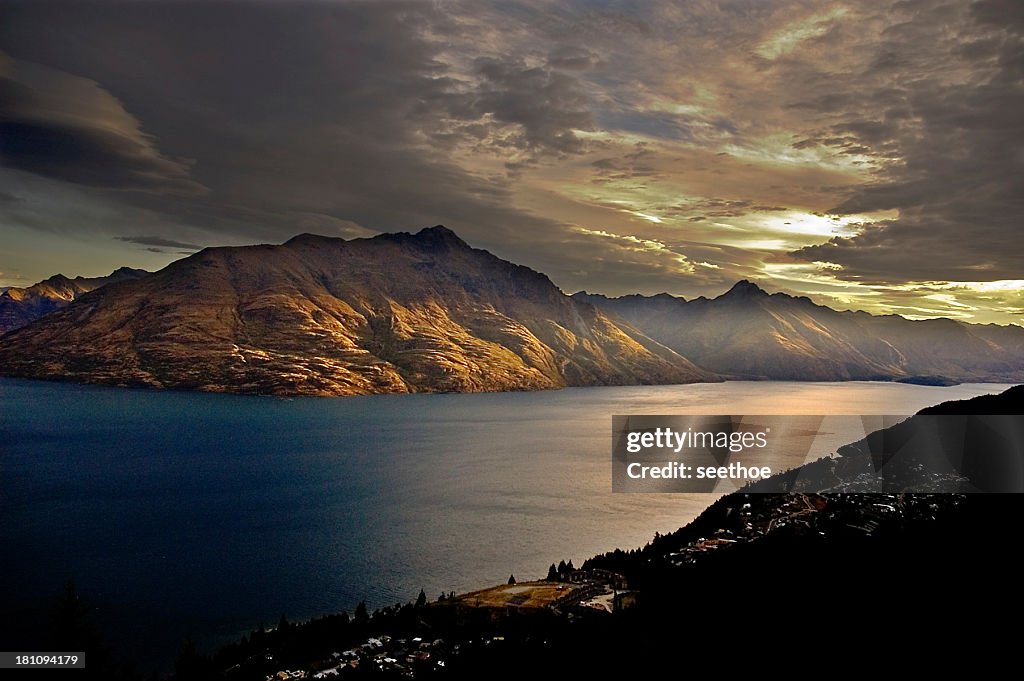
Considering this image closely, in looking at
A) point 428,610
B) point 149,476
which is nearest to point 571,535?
point 428,610

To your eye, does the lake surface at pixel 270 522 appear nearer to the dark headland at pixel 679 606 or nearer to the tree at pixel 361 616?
the tree at pixel 361 616

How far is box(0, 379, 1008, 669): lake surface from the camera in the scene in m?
73.3

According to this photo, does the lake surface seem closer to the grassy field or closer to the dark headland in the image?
the grassy field

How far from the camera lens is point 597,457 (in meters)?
174

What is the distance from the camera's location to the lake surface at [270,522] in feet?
241

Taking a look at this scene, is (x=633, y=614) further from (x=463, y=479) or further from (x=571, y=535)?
(x=463, y=479)

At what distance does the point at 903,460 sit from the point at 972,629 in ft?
284

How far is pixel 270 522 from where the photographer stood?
10569 centimetres
